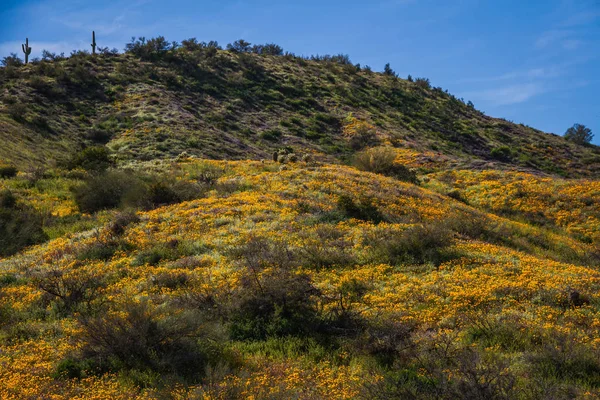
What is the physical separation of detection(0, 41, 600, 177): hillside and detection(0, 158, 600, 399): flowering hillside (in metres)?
17.2

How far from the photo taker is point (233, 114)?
48.6 metres

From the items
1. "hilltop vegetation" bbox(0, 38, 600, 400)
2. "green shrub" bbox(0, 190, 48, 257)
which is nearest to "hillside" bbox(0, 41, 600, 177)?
"hilltop vegetation" bbox(0, 38, 600, 400)

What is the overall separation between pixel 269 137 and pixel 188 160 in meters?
14.1

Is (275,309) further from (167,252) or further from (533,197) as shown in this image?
(533,197)

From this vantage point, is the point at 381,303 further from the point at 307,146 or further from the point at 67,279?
the point at 307,146

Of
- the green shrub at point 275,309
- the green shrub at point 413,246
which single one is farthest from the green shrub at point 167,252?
the green shrub at point 413,246

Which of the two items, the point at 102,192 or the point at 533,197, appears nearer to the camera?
the point at 102,192

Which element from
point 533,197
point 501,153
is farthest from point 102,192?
point 501,153

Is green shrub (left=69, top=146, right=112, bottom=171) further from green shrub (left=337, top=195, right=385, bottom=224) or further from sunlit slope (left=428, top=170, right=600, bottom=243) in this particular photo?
sunlit slope (left=428, top=170, right=600, bottom=243)

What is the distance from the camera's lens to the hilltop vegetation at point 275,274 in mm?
7887

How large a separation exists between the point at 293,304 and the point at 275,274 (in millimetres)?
1268

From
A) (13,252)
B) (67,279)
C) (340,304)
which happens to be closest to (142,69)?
(13,252)

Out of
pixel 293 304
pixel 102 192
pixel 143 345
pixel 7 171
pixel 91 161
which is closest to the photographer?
pixel 143 345

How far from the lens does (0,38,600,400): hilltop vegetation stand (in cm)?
789
